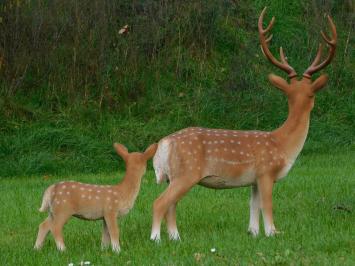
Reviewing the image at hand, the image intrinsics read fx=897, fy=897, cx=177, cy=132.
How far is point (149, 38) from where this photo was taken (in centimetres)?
1836

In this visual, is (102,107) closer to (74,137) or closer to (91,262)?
(74,137)

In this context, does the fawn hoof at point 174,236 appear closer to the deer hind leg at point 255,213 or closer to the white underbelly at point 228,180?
the white underbelly at point 228,180

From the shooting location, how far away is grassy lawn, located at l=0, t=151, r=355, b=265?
7.10 m

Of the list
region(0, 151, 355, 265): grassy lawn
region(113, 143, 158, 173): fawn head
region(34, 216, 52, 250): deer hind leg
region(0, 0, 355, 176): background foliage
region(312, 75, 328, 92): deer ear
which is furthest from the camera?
region(0, 0, 355, 176): background foliage

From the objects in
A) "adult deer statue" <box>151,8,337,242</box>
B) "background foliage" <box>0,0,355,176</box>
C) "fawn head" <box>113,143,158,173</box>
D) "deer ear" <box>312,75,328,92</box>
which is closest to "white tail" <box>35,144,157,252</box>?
"fawn head" <box>113,143,158,173</box>

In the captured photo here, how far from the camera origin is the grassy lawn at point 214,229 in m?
7.10

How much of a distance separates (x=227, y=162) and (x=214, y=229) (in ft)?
2.99

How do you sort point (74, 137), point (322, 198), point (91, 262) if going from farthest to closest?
point (74, 137) < point (322, 198) < point (91, 262)

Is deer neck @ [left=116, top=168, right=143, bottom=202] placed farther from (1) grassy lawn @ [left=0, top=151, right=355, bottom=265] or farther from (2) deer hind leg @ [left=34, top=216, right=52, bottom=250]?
(2) deer hind leg @ [left=34, top=216, right=52, bottom=250]

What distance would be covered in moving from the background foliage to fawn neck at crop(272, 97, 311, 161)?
257 inches

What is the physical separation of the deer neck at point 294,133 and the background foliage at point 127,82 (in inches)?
257

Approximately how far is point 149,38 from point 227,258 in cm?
1194

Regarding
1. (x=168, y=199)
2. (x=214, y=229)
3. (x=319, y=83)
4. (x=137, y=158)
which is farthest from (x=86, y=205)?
(x=319, y=83)

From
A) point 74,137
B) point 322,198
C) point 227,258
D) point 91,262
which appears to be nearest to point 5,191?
point 74,137
